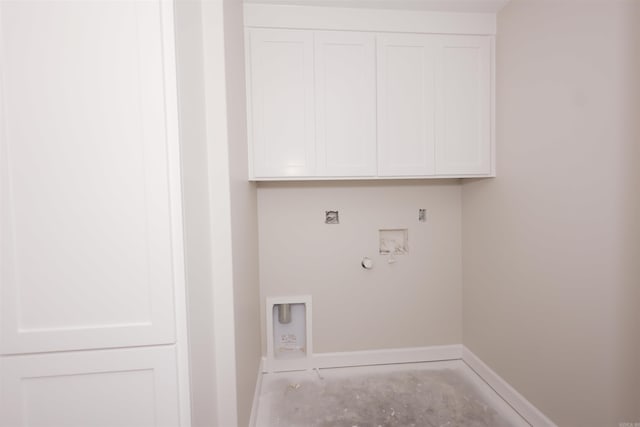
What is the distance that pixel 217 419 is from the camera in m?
1.35

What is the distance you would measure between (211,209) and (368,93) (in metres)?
1.26

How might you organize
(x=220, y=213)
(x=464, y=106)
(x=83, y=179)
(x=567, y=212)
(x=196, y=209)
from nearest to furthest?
(x=83, y=179) → (x=196, y=209) → (x=220, y=213) → (x=567, y=212) → (x=464, y=106)

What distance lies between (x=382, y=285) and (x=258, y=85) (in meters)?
1.69

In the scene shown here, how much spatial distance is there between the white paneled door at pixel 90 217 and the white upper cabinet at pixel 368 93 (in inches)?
35.0

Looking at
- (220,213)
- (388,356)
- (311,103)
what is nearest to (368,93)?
(311,103)

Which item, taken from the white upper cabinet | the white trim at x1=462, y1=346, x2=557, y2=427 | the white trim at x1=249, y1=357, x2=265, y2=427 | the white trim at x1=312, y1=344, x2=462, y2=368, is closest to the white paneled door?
the white trim at x1=249, y1=357, x2=265, y2=427

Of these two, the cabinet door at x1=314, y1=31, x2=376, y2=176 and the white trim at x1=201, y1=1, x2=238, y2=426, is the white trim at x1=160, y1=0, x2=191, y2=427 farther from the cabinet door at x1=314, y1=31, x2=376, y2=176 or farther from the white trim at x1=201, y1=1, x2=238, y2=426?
the cabinet door at x1=314, y1=31, x2=376, y2=176

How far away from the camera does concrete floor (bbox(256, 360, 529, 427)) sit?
1.79 metres

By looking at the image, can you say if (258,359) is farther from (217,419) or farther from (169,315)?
(169,315)

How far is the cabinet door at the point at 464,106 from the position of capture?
2.01 metres

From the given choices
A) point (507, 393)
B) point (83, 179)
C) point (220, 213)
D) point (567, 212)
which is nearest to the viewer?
point (83, 179)

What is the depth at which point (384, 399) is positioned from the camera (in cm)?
197

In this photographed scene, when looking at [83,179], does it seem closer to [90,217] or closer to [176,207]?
[90,217]

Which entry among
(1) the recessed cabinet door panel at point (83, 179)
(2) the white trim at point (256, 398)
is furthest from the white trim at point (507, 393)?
(1) the recessed cabinet door panel at point (83, 179)
